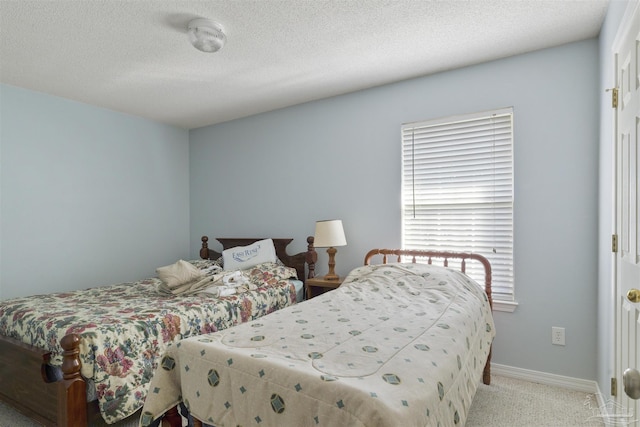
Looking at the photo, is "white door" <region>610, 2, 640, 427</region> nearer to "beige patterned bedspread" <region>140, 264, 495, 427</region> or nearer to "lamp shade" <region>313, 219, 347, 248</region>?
"beige patterned bedspread" <region>140, 264, 495, 427</region>

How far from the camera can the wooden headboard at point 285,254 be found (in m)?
3.61

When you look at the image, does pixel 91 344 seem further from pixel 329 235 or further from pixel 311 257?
pixel 311 257

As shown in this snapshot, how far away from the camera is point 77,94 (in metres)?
3.48

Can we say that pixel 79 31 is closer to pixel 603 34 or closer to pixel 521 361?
pixel 603 34

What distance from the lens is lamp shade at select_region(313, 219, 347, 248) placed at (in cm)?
323

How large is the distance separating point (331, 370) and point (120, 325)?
4.77 feet

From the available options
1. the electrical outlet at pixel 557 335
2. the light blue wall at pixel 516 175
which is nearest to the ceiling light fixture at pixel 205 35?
the light blue wall at pixel 516 175

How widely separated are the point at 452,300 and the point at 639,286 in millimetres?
1051

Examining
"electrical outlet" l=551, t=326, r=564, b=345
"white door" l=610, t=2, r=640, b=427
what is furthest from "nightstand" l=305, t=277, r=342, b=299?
"white door" l=610, t=2, r=640, b=427

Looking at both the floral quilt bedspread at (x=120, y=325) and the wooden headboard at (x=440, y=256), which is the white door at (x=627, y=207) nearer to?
the wooden headboard at (x=440, y=256)

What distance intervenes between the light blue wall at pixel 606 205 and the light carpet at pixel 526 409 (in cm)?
18

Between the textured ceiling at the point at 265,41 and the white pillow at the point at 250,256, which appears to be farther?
the white pillow at the point at 250,256

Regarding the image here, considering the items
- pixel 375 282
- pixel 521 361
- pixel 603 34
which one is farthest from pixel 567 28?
pixel 521 361

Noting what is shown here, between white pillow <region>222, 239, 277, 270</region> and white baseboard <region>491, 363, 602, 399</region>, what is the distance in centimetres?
220
